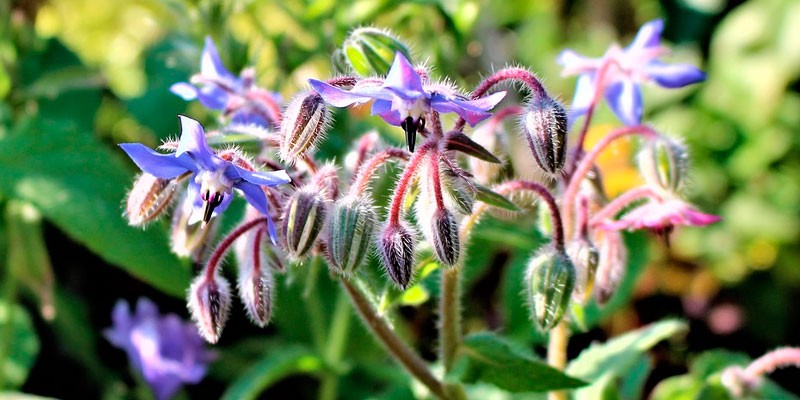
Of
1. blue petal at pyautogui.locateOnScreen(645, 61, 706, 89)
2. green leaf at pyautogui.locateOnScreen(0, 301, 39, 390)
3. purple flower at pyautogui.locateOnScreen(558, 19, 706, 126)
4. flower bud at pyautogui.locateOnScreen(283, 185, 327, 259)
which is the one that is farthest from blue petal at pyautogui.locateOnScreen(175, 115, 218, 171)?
green leaf at pyautogui.locateOnScreen(0, 301, 39, 390)

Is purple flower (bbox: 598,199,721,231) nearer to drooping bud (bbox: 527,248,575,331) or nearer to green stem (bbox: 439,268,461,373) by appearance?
drooping bud (bbox: 527,248,575,331)

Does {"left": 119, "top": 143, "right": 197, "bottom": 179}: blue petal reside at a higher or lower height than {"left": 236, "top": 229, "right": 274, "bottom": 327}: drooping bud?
higher

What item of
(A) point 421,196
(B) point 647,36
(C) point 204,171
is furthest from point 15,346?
(B) point 647,36

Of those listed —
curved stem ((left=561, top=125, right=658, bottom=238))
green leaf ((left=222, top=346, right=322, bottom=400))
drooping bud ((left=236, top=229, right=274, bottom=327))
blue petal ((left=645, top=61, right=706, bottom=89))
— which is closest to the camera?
drooping bud ((left=236, top=229, right=274, bottom=327))

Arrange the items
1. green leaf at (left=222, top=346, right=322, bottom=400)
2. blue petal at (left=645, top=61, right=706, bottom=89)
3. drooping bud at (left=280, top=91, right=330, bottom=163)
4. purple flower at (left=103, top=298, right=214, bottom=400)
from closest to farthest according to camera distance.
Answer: drooping bud at (left=280, top=91, right=330, bottom=163)
blue petal at (left=645, top=61, right=706, bottom=89)
green leaf at (left=222, top=346, right=322, bottom=400)
purple flower at (left=103, top=298, right=214, bottom=400)

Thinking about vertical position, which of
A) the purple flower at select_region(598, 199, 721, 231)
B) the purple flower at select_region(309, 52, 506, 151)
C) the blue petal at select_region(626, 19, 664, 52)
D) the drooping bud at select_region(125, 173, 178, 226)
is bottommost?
the purple flower at select_region(598, 199, 721, 231)

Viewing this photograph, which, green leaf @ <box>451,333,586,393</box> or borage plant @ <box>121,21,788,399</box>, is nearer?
borage plant @ <box>121,21,788,399</box>
